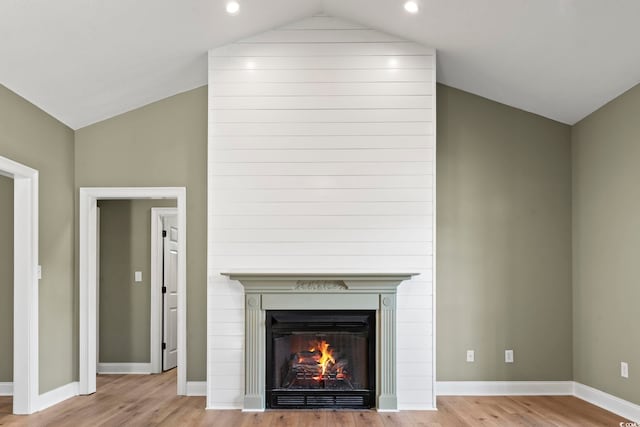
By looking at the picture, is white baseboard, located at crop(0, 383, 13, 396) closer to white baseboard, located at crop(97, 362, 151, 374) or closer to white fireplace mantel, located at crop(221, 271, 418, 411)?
white baseboard, located at crop(97, 362, 151, 374)

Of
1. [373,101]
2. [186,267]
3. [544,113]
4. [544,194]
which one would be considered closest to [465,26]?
[373,101]

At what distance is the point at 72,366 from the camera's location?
592 centimetres

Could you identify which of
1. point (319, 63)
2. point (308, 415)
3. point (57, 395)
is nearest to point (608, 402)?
point (308, 415)

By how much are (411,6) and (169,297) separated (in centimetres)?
440

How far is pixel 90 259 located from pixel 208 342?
1.51 metres

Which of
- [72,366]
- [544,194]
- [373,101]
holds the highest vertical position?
[373,101]

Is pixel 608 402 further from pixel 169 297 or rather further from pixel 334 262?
pixel 169 297

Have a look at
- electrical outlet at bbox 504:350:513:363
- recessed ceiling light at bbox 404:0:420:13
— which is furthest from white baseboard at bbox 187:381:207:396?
recessed ceiling light at bbox 404:0:420:13

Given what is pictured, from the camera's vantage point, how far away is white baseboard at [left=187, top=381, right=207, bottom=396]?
588 cm

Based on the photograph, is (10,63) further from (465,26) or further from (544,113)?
(544,113)

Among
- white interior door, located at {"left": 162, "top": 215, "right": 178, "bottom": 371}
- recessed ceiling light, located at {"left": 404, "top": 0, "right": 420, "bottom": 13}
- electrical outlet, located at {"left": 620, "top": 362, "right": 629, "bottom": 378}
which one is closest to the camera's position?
recessed ceiling light, located at {"left": 404, "top": 0, "right": 420, "bottom": 13}

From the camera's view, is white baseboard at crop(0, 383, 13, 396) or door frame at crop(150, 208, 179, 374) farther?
door frame at crop(150, 208, 179, 374)

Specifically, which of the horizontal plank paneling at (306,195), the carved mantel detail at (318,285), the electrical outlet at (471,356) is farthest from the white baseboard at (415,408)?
the horizontal plank paneling at (306,195)

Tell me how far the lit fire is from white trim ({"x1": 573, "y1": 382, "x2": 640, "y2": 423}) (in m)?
2.25
